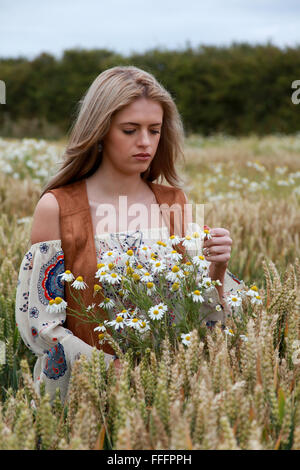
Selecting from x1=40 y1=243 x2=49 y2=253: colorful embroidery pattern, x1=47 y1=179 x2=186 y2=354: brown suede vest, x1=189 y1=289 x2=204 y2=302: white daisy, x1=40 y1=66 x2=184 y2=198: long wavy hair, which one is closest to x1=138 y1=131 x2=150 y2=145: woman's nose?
x1=40 y1=66 x2=184 y2=198: long wavy hair

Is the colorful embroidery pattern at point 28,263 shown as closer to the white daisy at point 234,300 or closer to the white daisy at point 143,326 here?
the white daisy at point 143,326

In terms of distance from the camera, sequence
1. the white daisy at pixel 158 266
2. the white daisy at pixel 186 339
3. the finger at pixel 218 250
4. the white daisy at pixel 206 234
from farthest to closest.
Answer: the finger at pixel 218 250 < the white daisy at pixel 206 234 < the white daisy at pixel 158 266 < the white daisy at pixel 186 339

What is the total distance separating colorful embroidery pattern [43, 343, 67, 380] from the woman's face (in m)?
0.80

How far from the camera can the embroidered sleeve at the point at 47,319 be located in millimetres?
1961

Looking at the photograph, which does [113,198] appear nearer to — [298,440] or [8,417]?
[8,417]

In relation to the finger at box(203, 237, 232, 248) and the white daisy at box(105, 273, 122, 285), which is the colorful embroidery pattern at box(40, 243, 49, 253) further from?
the finger at box(203, 237, 232, 248)

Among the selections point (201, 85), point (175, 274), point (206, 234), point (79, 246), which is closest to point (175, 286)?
point (175, 274)

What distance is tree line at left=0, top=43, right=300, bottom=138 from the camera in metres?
19.5

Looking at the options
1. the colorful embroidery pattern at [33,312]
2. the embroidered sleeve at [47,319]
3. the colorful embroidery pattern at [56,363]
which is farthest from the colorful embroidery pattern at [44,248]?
the colorful embroidery pattern at [56,363]

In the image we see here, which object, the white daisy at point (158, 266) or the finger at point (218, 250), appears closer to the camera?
the white daisy at point (158, 266)

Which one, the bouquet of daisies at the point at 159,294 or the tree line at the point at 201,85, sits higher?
the tree line at the point at 201,85

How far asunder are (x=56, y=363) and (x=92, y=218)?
2.04 ft

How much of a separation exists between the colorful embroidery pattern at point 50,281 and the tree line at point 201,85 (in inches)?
678

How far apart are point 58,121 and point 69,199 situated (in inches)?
795
